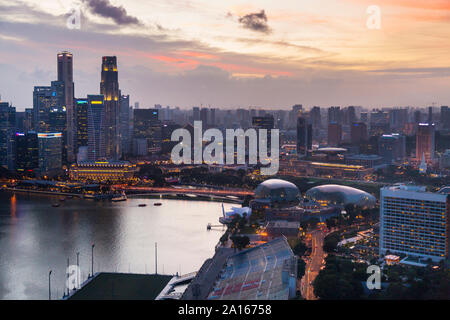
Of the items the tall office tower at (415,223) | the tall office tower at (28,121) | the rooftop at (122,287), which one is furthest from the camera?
the tall office tower at (28,121)

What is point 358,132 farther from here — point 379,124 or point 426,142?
point 426,142

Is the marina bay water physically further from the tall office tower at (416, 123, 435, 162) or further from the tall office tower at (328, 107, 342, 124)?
the tall office tower at (328, 107, 342, 124)

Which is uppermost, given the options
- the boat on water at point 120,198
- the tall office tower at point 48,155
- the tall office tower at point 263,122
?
the tall office tower at point 263,122

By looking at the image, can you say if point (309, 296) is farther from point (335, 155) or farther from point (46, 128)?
point (46, 128)

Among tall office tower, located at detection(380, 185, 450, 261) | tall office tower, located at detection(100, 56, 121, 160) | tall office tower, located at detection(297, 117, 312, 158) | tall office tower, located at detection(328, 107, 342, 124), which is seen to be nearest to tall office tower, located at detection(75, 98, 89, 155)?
tall office tower, located at detection(100, 56, 121, 160)

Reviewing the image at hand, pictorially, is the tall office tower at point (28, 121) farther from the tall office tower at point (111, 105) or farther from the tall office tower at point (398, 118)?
the tall office tower at point (398, 118)

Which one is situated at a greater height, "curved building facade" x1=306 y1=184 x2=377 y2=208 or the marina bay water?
"curved building facade" x1=306 y1=184 x2=377 y2=208

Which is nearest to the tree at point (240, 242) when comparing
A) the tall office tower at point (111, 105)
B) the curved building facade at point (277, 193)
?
the curved building facade at point (277, 193)
